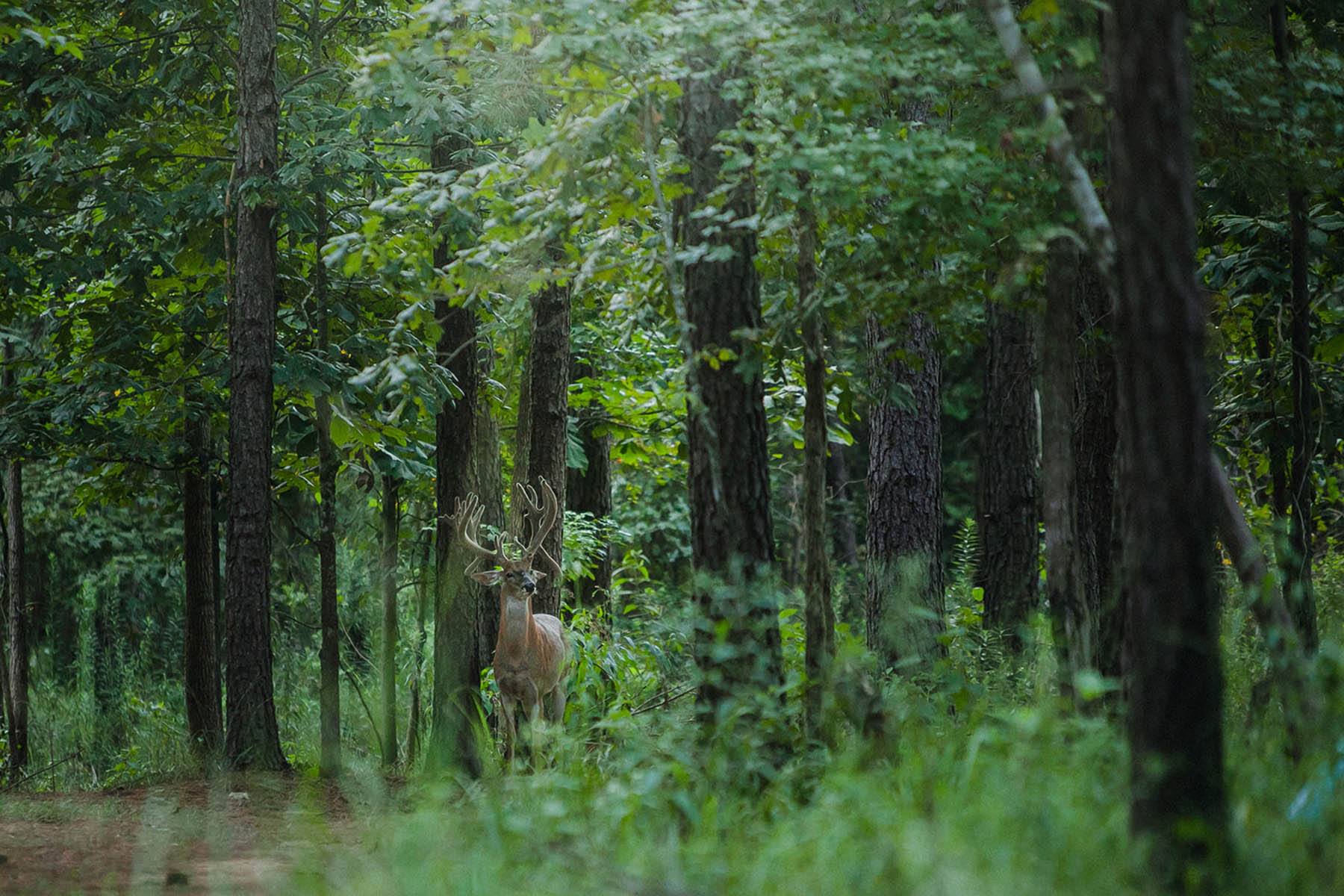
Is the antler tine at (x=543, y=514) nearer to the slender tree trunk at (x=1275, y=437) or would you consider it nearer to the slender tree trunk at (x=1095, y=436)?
the slender tree trunk at (x=1095, y=436)

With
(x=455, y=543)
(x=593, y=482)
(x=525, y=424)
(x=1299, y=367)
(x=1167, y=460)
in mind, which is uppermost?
(x=1299, y=367)

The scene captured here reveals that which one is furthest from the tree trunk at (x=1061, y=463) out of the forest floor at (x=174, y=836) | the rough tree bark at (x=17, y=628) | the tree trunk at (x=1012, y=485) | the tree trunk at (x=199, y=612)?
the rough tree bark at (x=17, y=628)

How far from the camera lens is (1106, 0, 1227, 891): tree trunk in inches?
172

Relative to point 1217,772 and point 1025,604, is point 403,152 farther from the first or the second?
point 1217,772

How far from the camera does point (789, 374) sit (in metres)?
13.4

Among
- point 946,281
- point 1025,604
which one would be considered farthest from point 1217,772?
point 1025,604

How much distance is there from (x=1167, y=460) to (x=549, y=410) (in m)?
8.57

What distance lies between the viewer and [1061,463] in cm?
713

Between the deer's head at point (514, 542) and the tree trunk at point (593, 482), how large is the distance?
164 inches

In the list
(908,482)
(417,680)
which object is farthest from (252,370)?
(908,482)

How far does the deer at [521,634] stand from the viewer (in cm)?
1062

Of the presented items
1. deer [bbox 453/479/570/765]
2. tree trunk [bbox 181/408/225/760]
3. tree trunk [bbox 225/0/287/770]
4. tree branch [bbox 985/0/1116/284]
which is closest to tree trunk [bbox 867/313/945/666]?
deer [bbox 453/479/570/765]

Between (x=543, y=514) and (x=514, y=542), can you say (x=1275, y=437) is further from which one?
(x=514, y=542)

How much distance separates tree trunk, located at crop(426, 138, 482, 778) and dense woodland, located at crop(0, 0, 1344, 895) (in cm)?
4
